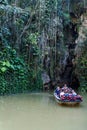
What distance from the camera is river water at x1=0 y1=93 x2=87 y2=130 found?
32.7 ft

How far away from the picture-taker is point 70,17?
2089cm

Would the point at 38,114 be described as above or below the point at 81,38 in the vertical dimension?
below

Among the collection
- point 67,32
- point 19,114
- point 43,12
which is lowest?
point 19,114

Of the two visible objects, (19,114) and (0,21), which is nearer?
(19,114)

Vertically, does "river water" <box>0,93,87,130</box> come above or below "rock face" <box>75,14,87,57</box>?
below

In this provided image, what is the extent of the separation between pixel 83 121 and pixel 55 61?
9.03m

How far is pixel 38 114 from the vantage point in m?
11.7

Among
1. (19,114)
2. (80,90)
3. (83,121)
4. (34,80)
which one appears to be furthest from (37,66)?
(83,121)

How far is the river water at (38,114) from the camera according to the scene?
9.97m

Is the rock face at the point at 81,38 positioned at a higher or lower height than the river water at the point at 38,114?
higher

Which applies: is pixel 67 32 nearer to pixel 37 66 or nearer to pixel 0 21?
pixel 37 66

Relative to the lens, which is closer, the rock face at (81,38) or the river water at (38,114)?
the river water at (38,114)

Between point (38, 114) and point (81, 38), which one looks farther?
point (81, 38)

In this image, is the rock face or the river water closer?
the river water
